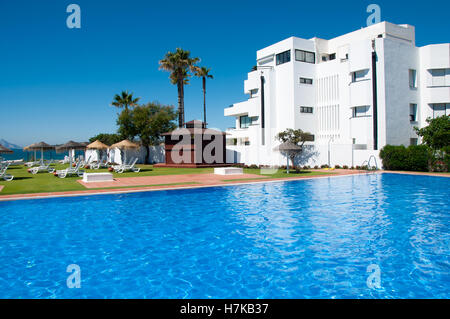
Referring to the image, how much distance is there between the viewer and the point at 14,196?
48.4ft

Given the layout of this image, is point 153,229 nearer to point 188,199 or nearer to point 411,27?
point 188,199

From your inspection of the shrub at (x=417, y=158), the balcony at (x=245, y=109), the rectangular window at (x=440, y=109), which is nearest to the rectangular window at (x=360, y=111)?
the shrub at (x=417, y=158)

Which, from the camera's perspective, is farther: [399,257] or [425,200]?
[425,200]

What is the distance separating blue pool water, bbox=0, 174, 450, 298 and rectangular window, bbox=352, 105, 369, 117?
17.9m

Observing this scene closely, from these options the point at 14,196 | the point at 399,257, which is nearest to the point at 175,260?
the point at 399,257

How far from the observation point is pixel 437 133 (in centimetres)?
2602

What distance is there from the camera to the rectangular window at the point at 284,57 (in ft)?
120

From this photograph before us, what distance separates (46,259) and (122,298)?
9.69 ft

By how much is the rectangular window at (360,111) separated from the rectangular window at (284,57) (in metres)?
9.51

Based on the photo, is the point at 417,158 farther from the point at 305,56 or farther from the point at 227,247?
the point at 227,247

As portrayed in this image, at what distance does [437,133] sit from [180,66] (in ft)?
94.0

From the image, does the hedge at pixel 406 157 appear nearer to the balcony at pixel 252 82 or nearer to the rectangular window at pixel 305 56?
the rectangular window at pixel 305 56

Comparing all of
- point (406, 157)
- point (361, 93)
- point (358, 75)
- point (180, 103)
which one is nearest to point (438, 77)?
point (358, 75)

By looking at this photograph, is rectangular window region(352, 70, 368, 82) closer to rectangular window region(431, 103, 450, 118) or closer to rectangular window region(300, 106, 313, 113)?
rectangular window region(300, 106, 313, 113)
